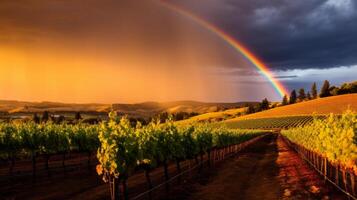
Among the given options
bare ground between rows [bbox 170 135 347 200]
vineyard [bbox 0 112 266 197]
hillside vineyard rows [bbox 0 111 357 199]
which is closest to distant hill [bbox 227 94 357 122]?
vineyard [bbox 0 112 266 197]

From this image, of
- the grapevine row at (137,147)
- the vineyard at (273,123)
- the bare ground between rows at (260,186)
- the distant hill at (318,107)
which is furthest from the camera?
the distant hill at (318,107)

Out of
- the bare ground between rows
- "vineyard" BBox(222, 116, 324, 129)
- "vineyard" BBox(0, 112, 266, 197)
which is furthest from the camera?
"vineyard" BBox(222, 116, 324, 129)

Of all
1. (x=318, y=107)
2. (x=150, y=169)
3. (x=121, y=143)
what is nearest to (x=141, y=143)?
(x=121, y=143)

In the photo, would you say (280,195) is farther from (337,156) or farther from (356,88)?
(356,88)

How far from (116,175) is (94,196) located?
7.87 metres

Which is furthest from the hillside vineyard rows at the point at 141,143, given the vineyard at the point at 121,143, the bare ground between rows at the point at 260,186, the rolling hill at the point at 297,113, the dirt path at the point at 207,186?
the rolling hill at the point at 297,113

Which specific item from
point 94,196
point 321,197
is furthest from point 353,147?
point 94,196

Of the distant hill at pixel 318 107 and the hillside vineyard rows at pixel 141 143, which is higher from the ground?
the distant hill at pixel 318 107

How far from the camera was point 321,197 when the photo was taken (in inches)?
968

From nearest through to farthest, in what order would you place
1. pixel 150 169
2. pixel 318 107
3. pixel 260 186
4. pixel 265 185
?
pixel 150 169 → pixel 260 186 → pixel 265 185 → pixel 318 107

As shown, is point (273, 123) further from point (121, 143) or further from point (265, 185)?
point (121, 143)

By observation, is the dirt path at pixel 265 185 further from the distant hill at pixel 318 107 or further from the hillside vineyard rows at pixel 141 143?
the distant hill at pixel 318 107

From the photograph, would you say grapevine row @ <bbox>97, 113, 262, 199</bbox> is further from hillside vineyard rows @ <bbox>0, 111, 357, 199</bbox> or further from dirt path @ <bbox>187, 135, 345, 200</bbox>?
dirt path @ <bbox>187, 135, 345, 200</bbox>

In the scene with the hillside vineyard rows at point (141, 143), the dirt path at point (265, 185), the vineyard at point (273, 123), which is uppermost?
the hillside vineyard rows at point (141, 143)
